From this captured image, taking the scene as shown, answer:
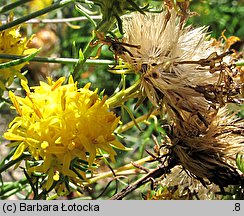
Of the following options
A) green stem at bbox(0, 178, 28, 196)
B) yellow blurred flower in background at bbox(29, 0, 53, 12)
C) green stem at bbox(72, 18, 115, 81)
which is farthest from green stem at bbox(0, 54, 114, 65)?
yellow blurred flower in background at bbox(29, 0, 53, 12)

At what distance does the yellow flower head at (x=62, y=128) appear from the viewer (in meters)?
0.86

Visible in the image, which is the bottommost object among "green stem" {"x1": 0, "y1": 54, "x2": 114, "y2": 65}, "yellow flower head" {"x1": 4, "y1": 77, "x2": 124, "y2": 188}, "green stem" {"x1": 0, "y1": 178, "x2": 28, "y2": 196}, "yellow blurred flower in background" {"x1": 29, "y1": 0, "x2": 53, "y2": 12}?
"green stem" {"x1": 0, "y1": 178, "x2": 28, "y2": 196}

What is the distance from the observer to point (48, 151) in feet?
2.82

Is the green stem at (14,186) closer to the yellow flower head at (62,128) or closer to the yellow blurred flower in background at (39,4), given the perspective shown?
the yellow flower head at (62,128)

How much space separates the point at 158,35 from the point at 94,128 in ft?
0.64

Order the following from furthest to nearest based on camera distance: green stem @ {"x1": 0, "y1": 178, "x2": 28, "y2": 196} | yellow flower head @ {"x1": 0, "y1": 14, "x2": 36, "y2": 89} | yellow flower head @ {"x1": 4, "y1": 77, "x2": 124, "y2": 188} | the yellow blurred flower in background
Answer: the yellow blurred flower in background → green stem @ {"x1": 0, "y1": 178, "x2": 28, "y2": 196} → yellow flower head @ {"x1": 0, "y1": 14, "x2": 36, "y2": 89} → yellow flower head @ {"x1": 4, "y1": 77, "x2": 124, "y2": 188}

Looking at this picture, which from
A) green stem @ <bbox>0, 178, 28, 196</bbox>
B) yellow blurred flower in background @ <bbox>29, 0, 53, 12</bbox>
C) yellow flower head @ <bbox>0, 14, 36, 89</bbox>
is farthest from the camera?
yellow blurred flower in background @ <bbox>29, 0, 53, 12</bbox>

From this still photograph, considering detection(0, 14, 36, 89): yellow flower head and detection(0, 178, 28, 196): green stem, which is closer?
detection(0, 14, 36, 89): yellow flower head

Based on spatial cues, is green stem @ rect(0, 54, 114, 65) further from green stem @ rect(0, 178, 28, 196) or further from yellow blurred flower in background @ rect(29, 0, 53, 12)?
yellow blurred flower in background @ rect(29, 0, 53, 12)

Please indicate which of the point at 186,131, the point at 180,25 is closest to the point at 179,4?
the point at 180,25

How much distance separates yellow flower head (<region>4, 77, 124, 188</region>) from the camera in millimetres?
860

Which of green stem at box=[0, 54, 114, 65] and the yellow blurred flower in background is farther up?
the yellow blurred flower in background
